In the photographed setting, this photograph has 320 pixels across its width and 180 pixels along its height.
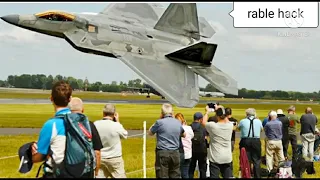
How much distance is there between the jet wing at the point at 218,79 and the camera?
57.5 feet

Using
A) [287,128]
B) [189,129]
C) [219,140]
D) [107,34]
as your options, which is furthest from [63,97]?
[107,34]

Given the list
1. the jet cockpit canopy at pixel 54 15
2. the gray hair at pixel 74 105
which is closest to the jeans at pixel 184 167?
the gray hair at pixel 74 105

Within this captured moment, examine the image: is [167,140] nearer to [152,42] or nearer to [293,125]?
[293,125]

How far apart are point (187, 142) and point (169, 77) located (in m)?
6.24

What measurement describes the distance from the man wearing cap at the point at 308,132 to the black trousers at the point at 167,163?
6.68 m

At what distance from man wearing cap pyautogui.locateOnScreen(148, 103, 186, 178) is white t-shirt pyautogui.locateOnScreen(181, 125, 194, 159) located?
0.98 meters

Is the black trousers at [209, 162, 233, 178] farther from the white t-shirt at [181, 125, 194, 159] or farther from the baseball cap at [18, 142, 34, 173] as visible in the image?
the baseball cap at [18, 142, 34, 173]

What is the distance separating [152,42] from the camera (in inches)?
692

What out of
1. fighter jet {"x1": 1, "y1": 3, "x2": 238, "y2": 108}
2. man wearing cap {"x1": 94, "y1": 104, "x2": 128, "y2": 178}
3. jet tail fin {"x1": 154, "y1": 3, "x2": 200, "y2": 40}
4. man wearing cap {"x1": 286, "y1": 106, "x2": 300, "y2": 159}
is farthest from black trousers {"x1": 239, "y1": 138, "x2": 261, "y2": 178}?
jet tail fin {"x1": 154, "y1": 3, "x2": 200, "y2": 40}

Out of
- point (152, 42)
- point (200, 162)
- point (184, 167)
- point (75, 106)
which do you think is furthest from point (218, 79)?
point (75, 106)

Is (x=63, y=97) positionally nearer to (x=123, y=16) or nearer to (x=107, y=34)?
(x=107, y=34)

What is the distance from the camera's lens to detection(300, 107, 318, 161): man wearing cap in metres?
14.5

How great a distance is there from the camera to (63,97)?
5184 millimetres

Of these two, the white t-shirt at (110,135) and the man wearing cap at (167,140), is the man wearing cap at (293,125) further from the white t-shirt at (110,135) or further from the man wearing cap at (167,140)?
the white t-shirt at (110,135)
